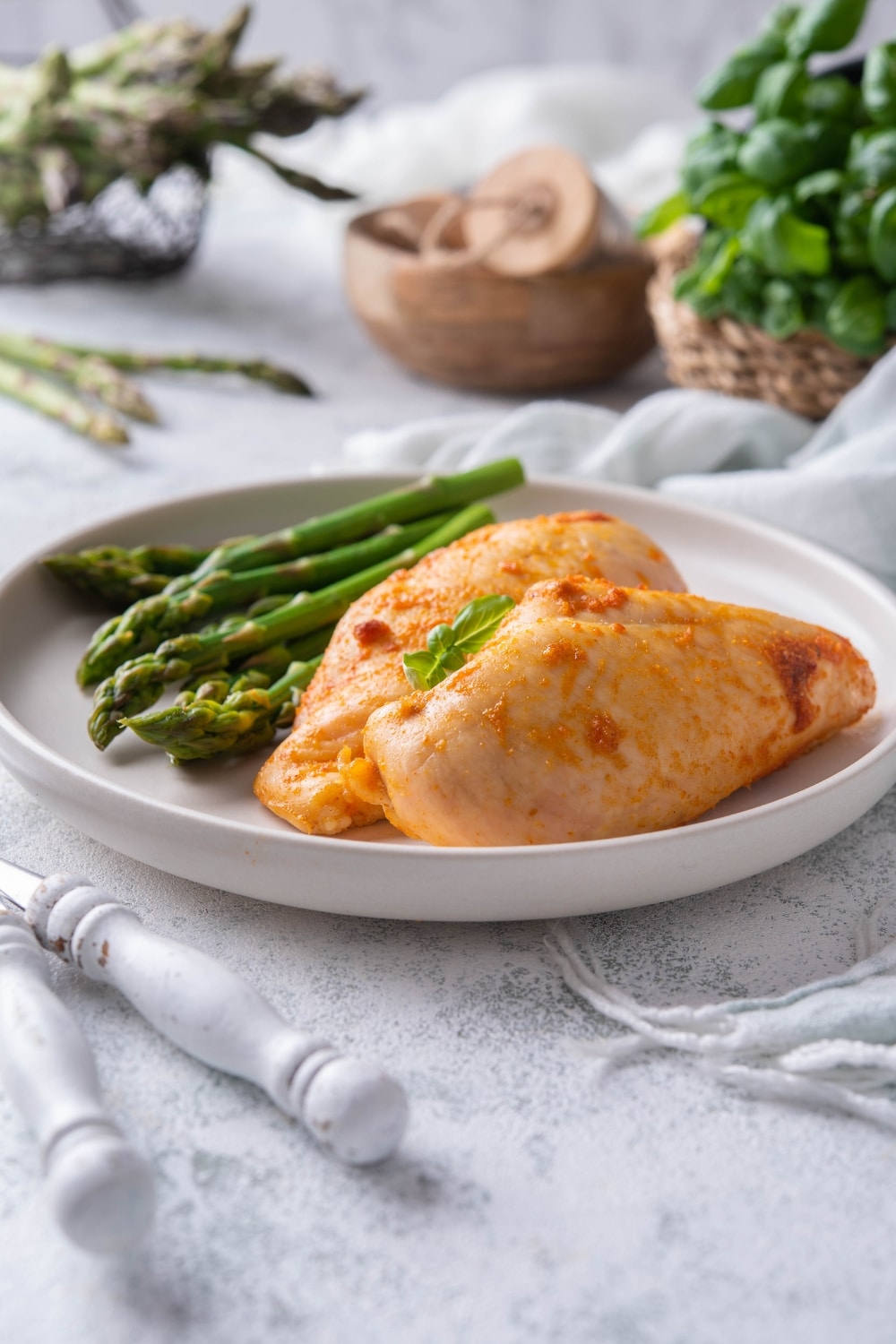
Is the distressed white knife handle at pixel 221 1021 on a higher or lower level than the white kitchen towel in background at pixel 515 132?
higher

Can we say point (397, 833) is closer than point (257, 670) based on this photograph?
Yes

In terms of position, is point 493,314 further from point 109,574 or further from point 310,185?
point 109,574

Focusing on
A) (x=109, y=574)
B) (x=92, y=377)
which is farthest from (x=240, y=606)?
(x=92, y=377)

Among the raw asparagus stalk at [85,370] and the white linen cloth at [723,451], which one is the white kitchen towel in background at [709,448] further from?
the raw asparagus stalk at [85,370]

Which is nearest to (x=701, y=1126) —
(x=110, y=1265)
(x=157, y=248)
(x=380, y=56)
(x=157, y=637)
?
(x=110, y=1265)

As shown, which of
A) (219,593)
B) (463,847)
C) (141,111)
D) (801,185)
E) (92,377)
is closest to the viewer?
(463,847)

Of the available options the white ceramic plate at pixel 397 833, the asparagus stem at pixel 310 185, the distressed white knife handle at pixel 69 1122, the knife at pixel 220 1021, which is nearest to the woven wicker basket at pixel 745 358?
the white ceramic plate at pixel 397 833
